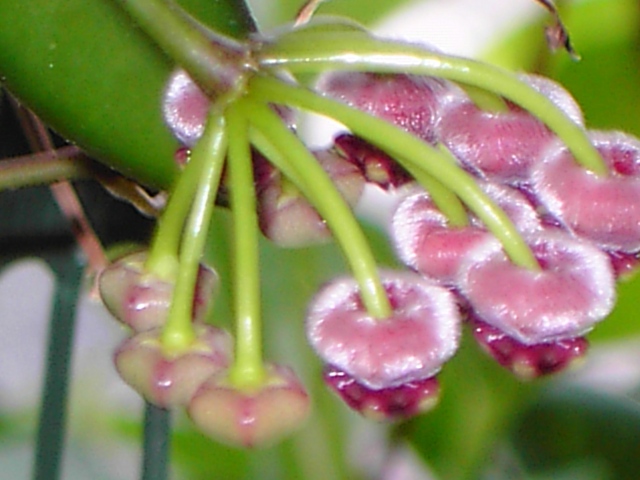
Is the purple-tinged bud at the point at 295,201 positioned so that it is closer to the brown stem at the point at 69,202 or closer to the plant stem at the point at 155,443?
the brown stem at the point at 69,202

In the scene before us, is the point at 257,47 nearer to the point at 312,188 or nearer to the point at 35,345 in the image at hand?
the point at 312,188

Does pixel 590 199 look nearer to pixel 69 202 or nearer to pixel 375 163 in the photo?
pixel 375 163

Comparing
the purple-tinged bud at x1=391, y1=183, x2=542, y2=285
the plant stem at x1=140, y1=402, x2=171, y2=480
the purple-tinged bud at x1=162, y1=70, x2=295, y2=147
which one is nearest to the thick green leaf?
the purple-tinged bud at x1=162, y1=70, x2=295, y2=147

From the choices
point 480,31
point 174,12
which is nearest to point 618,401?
point 480,31

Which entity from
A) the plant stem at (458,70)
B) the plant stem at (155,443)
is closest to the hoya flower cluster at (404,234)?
the plant stem at (458,70)

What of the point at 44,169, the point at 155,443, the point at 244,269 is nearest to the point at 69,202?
the point at 44,169

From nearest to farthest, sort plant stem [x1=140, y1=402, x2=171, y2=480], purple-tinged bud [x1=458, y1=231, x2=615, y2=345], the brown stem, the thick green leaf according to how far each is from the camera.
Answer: purple-tinged bud [x1=458, y1=231, x2=615, y2=345] → the thick green leaf → the brown stem → plant stem [x1=140, y1=402, x2=171, y2=480]

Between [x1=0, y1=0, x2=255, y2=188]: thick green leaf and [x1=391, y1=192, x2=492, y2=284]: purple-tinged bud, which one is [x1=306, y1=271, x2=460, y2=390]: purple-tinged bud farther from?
[x1=0, y1=0, x2=255, y2=188]: thick green leaf
